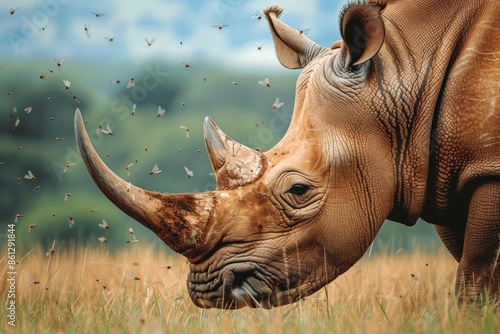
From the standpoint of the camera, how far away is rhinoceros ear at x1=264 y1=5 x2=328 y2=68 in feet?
17.1

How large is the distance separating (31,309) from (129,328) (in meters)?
1.00

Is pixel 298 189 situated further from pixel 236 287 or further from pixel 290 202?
pixel 236 287

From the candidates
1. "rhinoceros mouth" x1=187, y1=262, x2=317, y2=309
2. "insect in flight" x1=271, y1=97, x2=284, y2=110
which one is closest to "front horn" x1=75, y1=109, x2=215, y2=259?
"rhinoceros mouth" x1=187, y1=262, x2=317, y2=309

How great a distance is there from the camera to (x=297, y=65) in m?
5.34

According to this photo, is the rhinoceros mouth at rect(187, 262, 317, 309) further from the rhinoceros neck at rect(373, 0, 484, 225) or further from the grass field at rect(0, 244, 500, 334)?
the rhinoceros neck at rect(373, 0, 484, 225)

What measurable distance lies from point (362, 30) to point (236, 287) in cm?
151

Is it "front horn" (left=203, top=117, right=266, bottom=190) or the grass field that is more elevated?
"front horn" (left=203, top=117, right=266, bottom=190)

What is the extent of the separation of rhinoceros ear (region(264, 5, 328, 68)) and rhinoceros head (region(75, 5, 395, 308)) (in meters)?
0.66

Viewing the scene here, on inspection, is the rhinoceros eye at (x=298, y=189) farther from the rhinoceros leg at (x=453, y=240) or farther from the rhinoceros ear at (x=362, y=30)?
the rhinoceros leg at (x=453, y=240)

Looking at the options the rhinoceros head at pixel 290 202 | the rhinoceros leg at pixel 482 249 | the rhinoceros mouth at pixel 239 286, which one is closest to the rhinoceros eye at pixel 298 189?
the rhinoceros head at pixel 290 202

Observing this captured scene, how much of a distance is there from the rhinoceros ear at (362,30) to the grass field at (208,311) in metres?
1.36

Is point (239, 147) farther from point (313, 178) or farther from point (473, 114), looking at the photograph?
point (473, 114)

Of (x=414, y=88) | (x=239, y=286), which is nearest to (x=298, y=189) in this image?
(x=239, y=286)

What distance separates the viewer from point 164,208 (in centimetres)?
412
